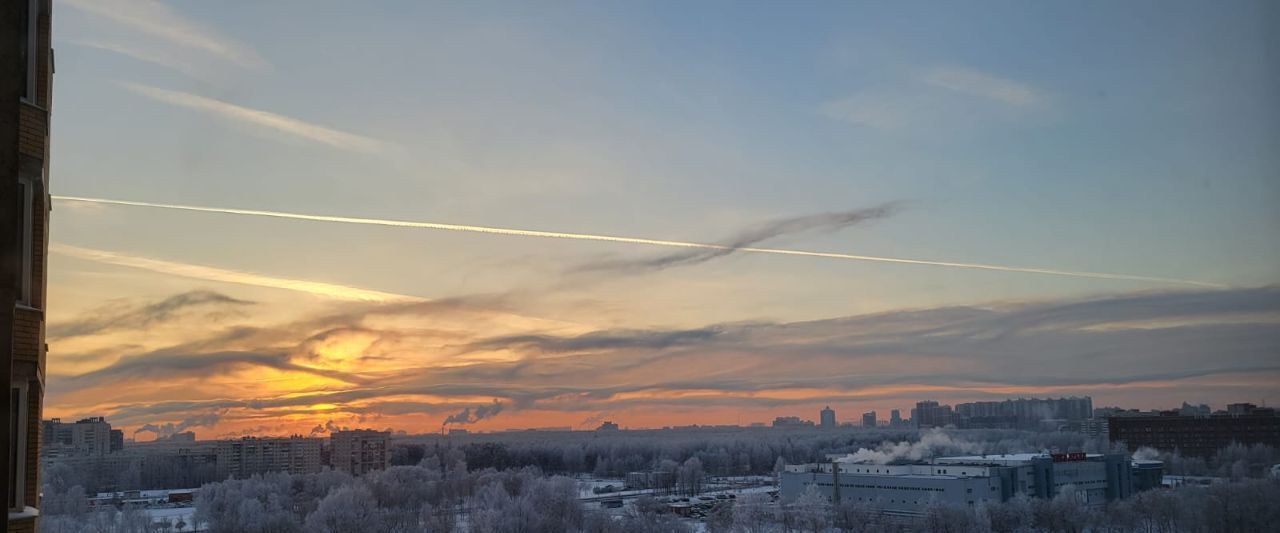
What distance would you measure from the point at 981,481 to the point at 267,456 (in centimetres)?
1310

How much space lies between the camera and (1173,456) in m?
13.6

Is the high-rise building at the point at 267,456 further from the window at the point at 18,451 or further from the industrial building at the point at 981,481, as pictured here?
the window at the point at 18,451

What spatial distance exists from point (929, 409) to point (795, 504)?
5137 millimetres

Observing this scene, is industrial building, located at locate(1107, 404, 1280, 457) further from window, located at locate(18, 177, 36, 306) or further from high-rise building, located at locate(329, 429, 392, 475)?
high-rise building, located at locate(329, 429, 392, 475)

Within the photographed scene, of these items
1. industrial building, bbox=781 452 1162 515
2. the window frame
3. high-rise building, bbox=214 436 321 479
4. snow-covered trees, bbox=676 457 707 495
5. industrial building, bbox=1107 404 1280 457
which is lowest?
snow-covered trees, bbox=676 457 707 495

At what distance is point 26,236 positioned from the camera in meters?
1.96

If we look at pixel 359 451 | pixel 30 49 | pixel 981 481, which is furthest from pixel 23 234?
pixel 359 451

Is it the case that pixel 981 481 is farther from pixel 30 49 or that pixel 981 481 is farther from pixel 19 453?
pixel 30 49

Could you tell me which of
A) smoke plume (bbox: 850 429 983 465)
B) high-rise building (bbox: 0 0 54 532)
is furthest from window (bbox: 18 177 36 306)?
smoke plume (bbox: 850 429 983 465)

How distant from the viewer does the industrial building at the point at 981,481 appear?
1773cm

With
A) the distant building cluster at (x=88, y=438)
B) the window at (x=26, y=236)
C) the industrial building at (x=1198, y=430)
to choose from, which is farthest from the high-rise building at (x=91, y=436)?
the industrial building at (x=1198, y=430)

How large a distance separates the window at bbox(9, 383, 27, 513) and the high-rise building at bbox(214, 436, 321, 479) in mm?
17236

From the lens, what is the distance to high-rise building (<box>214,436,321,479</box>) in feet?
60.6

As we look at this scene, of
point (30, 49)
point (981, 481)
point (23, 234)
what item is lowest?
point (981, 481)
